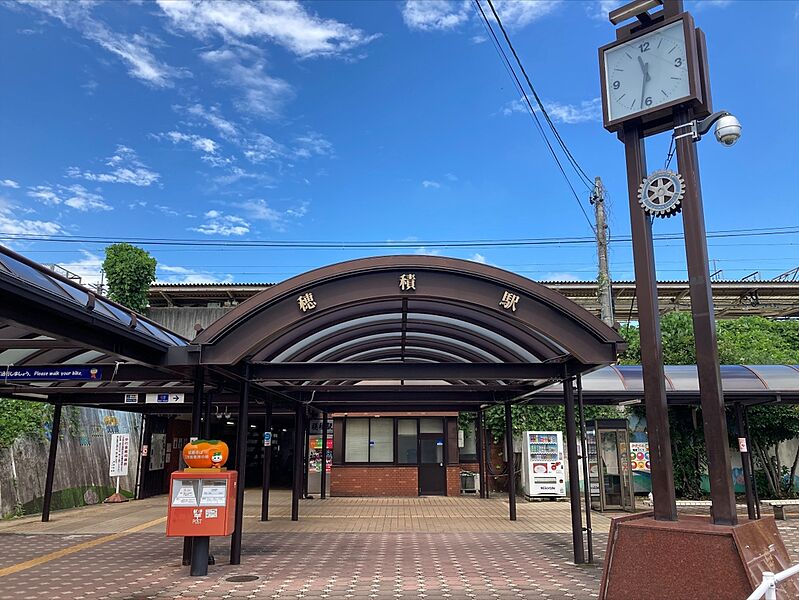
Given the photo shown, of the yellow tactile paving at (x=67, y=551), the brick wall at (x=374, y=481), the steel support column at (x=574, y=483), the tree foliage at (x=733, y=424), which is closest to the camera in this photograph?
the yellow tactile paving at (x=67, y=551)

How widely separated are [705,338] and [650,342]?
1.76ft

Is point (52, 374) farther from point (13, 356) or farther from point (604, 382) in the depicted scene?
point (604, 382)

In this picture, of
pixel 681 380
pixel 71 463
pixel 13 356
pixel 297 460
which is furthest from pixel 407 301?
pixel 71 463

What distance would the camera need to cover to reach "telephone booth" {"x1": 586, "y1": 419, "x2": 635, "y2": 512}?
15328 millimetres

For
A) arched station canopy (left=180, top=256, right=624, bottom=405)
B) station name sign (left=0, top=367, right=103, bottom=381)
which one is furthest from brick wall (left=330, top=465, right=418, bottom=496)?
station name sign (left=0, top=367, right=103, bottom=381)

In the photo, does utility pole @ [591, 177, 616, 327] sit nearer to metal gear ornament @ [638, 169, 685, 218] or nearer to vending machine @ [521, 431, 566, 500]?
vending machine @ [521, 431, 566, 500]

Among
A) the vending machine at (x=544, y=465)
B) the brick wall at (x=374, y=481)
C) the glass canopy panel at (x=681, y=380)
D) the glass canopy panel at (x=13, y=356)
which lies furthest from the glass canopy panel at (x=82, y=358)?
the vending machine at (x=544, y=465)

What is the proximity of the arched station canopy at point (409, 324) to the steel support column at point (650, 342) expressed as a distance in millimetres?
1515

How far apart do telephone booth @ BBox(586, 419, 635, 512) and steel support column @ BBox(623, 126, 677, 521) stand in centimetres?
966

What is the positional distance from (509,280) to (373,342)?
149 inches

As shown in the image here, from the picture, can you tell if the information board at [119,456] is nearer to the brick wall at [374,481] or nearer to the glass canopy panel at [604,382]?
the brick wall at [374,481]

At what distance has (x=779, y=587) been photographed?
491cm

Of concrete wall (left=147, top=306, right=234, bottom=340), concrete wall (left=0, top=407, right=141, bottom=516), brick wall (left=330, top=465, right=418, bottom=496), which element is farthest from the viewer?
concrete wall (left=147, top=306, right=234, bottom=340)

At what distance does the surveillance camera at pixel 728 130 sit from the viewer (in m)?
5.76
